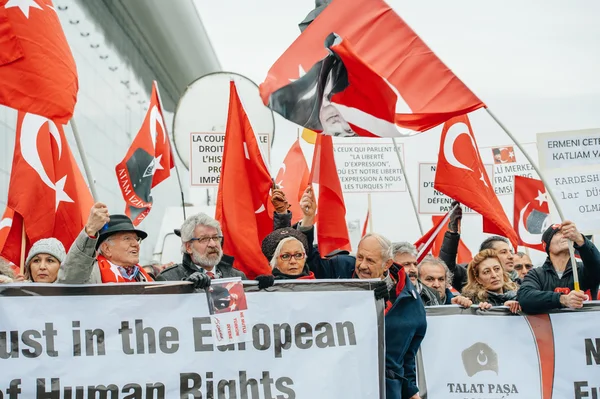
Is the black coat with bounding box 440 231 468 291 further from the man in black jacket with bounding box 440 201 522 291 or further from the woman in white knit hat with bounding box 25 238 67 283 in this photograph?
the woman in white knit hat with bounding box 25 238 67 283

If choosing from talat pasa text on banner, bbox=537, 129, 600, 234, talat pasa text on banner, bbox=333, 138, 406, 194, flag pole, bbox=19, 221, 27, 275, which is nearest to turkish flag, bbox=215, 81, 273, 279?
flag pole, bbox=19, 221, 27, 275

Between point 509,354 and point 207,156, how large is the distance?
15.0ft

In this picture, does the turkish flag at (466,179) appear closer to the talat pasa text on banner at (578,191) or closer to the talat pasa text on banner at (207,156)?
the talat pasa text on banner at (578,191)

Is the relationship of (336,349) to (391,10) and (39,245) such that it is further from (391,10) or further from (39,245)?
(391,10)

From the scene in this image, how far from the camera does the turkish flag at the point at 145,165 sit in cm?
902

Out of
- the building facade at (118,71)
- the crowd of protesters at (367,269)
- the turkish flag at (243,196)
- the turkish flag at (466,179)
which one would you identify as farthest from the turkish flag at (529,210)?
the building facade at (118,71)

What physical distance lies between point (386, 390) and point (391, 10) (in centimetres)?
255

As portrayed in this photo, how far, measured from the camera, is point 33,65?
6066 millimetres

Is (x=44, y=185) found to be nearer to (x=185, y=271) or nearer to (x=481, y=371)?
(x=185, y=271)

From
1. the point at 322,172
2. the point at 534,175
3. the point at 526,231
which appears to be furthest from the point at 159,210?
the point at 322,172

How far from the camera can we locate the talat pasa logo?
6.51m

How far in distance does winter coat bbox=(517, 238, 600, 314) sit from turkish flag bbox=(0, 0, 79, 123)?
3010mm

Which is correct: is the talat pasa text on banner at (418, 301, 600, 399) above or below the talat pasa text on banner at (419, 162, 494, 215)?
below

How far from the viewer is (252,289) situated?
539 cm
